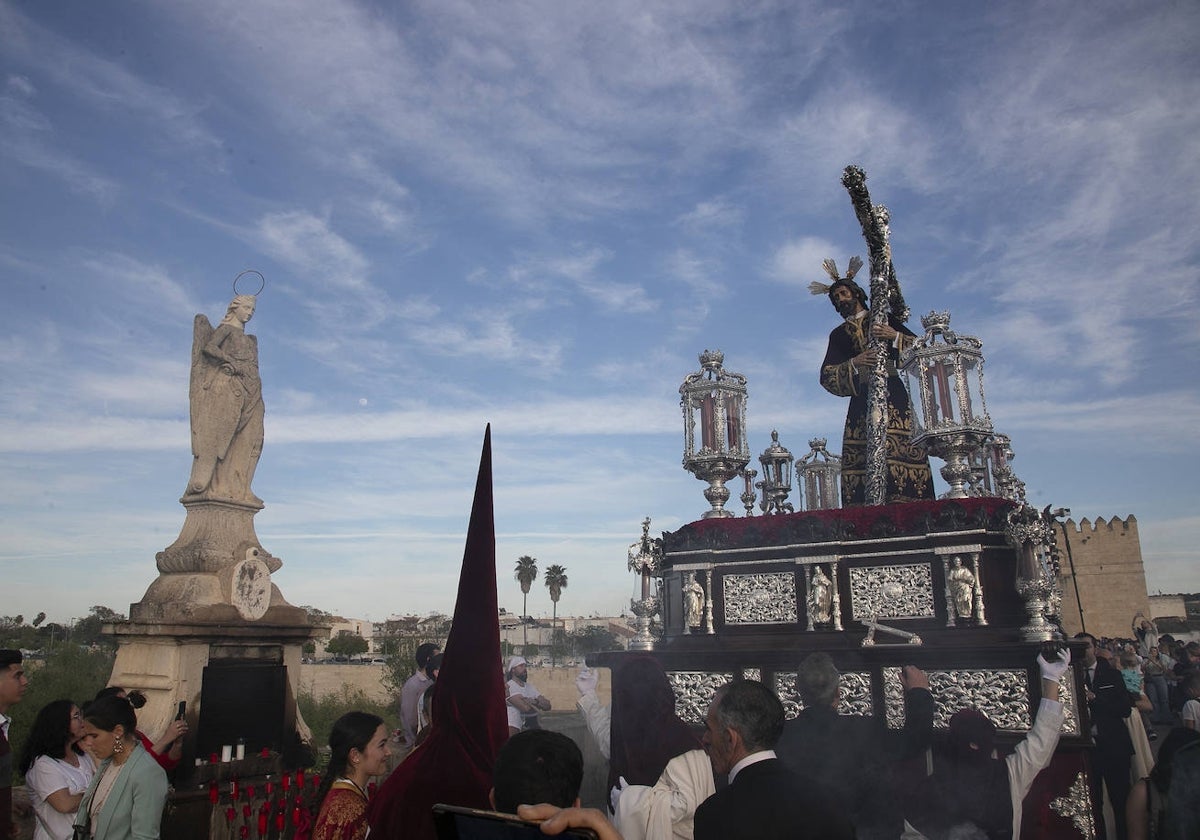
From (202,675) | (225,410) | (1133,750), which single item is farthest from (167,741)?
(1133,750)

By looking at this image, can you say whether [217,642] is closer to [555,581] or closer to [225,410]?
[225,410]

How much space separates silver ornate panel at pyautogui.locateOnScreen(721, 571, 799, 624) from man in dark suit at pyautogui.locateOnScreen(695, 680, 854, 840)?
15.3 ft

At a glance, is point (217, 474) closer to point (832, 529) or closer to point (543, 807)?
point (832, 529)

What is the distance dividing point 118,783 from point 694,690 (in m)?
4.59

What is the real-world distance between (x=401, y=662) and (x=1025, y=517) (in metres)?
23.1

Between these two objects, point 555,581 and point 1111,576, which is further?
point 555,581

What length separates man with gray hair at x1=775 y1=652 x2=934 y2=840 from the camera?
4.23 metres

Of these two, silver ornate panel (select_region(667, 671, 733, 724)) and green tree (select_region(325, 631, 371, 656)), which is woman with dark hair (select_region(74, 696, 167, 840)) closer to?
silver ornate panel (select_region(667, 671, 733, 724))

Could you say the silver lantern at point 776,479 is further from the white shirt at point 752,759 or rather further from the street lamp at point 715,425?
the white shirt at point 752,759

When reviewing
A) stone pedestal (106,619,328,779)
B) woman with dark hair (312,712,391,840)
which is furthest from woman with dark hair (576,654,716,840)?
stone pedestal (106,619,328,779)

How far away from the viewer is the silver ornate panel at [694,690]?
23.7 ft

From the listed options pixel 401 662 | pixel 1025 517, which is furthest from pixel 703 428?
pixel 401 662

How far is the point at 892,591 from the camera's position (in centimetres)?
726

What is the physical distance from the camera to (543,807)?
84.2 inches
